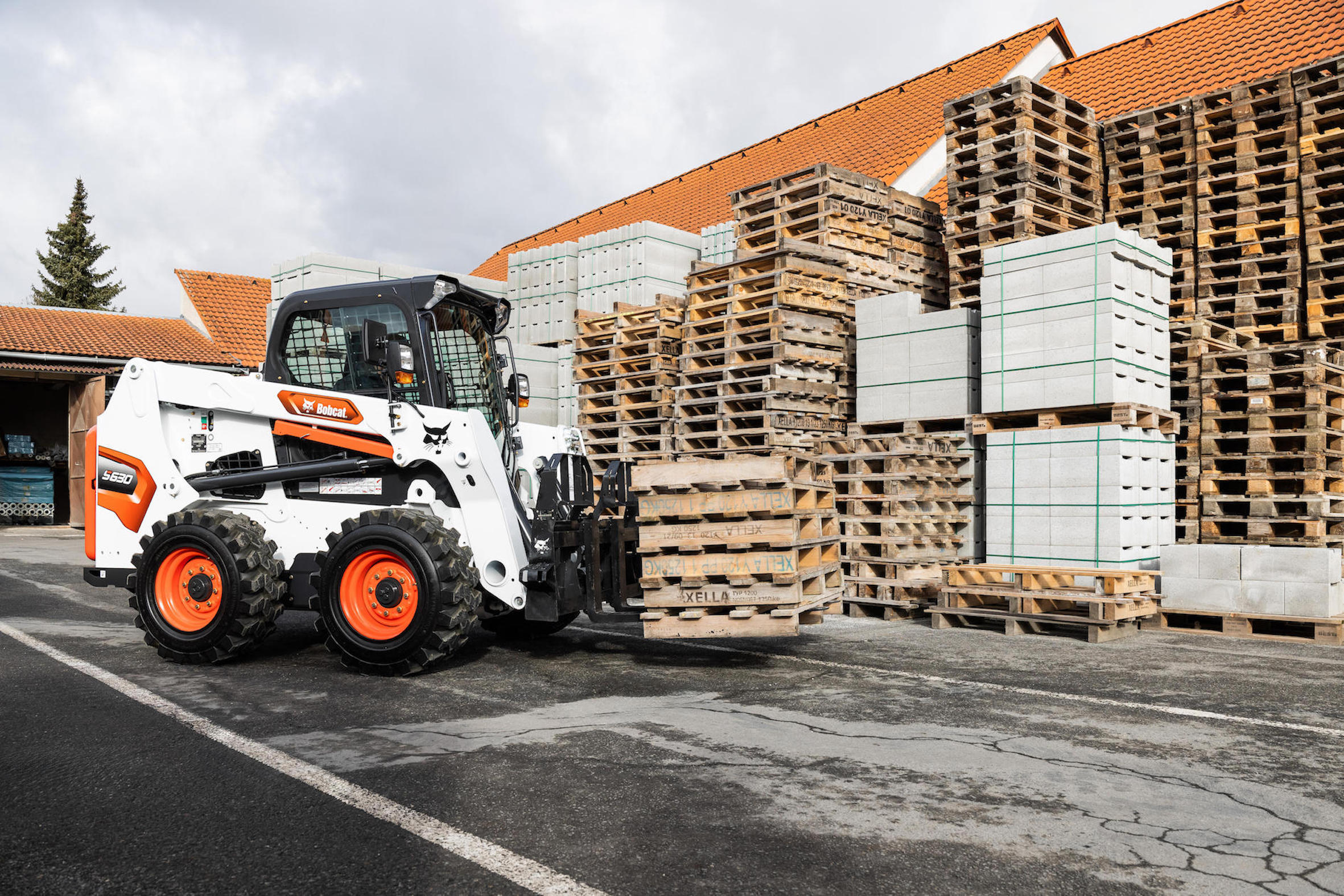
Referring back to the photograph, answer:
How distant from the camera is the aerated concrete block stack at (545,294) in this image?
50.5ft

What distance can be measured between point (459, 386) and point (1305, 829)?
17.8 ft

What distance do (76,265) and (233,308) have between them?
79.5 ft

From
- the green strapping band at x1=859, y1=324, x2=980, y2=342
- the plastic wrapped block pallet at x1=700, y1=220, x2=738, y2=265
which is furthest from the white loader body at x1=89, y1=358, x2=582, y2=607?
the plastic wrapped block pallet at x1=700, y1=220, x2=738, y2=265

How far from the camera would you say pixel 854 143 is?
22.7 meters

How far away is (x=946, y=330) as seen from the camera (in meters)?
10.2

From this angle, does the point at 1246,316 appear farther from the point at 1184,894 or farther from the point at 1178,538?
the point at 1184,894

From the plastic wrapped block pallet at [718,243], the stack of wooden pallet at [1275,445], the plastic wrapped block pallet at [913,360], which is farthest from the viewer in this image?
the plastic wrapped block pallet at [718,243]

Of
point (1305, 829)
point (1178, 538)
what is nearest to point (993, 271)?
point (1178, 538)

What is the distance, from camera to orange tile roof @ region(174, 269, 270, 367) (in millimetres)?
25734

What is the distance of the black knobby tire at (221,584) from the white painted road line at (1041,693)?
9.97 ft

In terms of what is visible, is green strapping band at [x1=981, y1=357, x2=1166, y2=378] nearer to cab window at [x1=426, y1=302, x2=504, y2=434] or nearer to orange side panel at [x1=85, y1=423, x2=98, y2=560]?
cab window at [x1=426, y1=302, x2=504, y2=434]

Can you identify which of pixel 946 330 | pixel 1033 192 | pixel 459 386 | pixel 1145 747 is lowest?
pixel 1145 747

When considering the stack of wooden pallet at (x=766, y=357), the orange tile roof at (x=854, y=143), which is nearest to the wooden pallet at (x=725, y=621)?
the stack of wooden pallet at (x=766, y=357)

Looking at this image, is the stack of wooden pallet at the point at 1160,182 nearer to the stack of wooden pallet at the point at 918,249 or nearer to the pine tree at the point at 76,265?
the stack of wooden pallet at the point at 918,249
